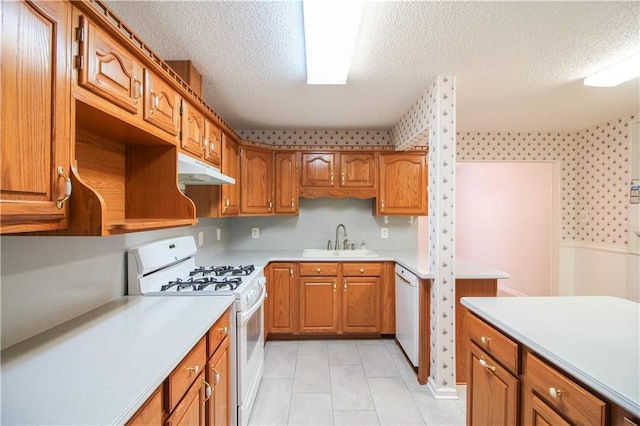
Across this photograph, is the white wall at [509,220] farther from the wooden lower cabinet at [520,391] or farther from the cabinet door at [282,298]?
the wooden lower cabinet at [520,391]

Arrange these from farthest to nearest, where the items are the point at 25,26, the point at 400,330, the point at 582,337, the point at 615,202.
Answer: the point at 615,202 → the point at 400,330 → the point at 582,337 → the point at 25,26

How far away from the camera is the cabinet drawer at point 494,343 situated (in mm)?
1074

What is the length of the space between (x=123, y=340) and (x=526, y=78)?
2879 millimetres

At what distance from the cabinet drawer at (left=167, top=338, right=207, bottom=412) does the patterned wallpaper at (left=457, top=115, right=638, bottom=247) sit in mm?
3439

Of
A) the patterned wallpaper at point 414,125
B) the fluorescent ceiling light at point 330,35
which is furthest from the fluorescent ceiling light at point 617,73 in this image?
the fluorescent ceiling light at point 330,35

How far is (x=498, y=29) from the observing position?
149 cm

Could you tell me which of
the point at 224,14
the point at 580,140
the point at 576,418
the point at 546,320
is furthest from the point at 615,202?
the point at 224,14

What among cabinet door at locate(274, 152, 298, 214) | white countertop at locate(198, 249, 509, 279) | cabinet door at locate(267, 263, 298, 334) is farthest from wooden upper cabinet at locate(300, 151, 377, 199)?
cabinet door at locate(267, 263, 298, 334)

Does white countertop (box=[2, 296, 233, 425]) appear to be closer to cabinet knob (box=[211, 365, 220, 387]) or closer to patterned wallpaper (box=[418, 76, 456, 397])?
cabinet knob (box=[211, 365, 220, 387])

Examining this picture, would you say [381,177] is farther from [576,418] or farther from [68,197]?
[68,197]

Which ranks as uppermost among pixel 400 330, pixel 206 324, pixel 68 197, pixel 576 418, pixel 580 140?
pixel 580 140

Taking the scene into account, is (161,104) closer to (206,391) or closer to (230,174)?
(230,174)

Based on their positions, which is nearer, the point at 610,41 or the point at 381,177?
the point at 610,41

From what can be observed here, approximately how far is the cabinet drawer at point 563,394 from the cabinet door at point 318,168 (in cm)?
240
